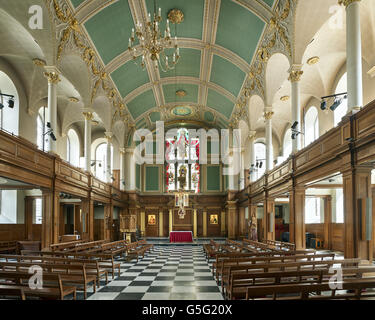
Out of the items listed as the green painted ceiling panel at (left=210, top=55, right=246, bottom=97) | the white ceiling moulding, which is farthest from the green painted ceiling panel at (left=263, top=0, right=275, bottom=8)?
the green painted ceiling panel at (left=210, top=55, right=246, bottom=97)

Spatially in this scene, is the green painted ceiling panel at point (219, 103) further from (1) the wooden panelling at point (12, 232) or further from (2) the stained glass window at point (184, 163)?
(1) the wooden panelling at point (12, 232)

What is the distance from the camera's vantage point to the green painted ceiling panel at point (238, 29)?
14.2 m

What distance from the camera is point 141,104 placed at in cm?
2520

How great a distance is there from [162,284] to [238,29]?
41.0 ft

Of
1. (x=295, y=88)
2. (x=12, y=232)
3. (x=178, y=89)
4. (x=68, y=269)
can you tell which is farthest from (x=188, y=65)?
(x=68, y=269)

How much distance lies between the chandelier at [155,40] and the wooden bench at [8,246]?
1126cm

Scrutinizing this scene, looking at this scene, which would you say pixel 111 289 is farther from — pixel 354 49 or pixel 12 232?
pixel 12 232

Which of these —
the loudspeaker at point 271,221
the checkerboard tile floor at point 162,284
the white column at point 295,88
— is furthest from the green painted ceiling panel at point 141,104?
the checkerboard tile floor at point 162,284

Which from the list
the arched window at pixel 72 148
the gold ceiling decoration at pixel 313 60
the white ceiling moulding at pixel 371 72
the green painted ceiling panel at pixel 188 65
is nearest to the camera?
the white ceiling moulding at pixel 371 72

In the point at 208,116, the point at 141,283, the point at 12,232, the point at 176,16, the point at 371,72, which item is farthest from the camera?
the point at 208,116

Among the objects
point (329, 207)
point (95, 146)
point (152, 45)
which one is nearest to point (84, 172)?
point (152, 45)

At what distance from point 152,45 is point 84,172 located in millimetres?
8313

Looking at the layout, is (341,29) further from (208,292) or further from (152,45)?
(208,292)
